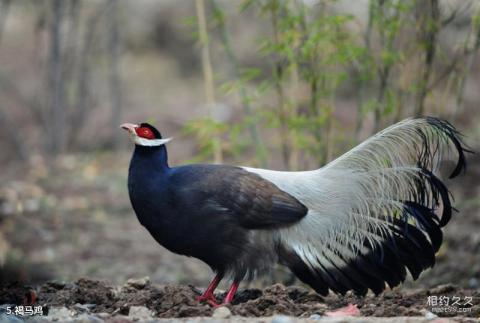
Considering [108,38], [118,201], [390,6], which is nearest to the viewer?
[390,6]

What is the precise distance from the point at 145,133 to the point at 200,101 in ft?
40.3

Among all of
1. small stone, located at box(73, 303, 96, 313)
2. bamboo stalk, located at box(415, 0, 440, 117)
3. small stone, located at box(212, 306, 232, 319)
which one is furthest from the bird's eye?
bamboo stalk, located at box(415, 0, 440, 117)

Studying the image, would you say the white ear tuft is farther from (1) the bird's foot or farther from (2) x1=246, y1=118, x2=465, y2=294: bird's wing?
(1) the bird's foot

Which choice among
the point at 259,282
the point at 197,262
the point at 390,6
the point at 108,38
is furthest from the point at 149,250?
the point at 108,38

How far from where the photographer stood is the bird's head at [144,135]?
5.89 m

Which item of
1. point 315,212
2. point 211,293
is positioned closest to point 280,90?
point 315,212

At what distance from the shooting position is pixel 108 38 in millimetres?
15891

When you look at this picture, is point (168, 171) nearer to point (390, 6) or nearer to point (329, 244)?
point (329, 244)

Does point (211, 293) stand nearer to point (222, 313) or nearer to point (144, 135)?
point (222, 313)

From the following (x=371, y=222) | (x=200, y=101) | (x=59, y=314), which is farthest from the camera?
(x=200, y=101)

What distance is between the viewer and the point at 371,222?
235 inches

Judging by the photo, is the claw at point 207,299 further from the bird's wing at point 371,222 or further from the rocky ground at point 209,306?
the bird's wing at point 371,222

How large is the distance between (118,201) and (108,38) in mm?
4724

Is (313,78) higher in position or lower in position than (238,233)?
higher
